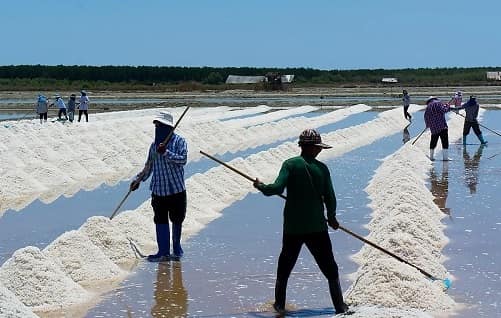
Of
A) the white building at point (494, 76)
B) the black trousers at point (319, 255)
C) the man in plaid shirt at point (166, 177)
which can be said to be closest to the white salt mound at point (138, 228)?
the man in plaid shirt at point (166, 177)

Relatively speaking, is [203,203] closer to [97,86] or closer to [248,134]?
[248,134]

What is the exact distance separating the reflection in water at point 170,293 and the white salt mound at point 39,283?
0.50 meters

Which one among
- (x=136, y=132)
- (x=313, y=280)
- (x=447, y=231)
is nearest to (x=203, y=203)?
(x=447, y=231)

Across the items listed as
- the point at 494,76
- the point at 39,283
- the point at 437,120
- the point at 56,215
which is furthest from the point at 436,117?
the point at 494,76

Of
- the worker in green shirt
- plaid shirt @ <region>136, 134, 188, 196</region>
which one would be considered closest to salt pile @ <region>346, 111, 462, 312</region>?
the worker in green shirt

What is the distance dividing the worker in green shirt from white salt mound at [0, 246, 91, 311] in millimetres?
1547

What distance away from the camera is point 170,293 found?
6.49m

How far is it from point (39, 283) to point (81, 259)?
808 millimetres

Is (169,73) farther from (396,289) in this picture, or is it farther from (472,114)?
(396,289)

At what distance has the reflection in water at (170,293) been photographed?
6.01 metres

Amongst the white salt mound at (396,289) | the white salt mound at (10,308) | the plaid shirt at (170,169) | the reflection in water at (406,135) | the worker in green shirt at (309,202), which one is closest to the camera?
the white salt mound at (10,308)

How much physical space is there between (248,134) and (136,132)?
11.8 feet

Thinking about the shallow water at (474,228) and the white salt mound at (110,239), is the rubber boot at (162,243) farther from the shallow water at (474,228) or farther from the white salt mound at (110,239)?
the shallow water at (474,228)

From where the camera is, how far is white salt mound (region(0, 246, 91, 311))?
6.14 meters
